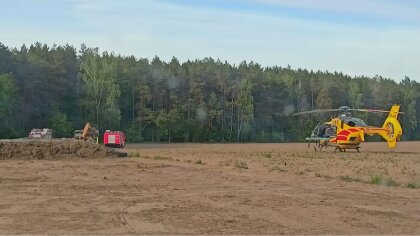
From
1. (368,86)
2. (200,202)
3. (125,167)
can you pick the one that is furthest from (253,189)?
(368,86)

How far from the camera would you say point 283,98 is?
10388cm

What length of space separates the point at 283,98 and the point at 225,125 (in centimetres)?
1504

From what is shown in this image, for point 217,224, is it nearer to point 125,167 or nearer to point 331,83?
point 125,167

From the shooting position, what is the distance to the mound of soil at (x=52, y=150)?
29094 mm

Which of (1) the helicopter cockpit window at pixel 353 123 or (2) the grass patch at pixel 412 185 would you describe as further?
(1) the helicopter cockpit window at pixel 353 123

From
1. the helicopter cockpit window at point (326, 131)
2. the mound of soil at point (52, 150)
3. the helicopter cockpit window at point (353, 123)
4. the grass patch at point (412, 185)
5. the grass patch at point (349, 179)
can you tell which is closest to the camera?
the grass patch at point (412, 185)

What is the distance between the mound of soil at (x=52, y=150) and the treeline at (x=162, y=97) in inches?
1598

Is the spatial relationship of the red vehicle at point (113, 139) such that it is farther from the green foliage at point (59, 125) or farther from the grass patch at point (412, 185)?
the green foliage at point (59, 125)

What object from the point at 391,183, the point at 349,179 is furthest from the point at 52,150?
the point at 391,183

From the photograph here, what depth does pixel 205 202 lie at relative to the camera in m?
13.2

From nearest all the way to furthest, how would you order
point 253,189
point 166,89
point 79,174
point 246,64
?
point 253,189 < point 79,174 < point 166,89 < point 246,64

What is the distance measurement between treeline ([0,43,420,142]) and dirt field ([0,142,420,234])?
54854mm

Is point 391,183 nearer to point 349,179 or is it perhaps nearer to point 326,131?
point 349,179

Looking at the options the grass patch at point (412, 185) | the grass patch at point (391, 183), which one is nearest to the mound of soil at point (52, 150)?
the grass patch at point (391, 183)
